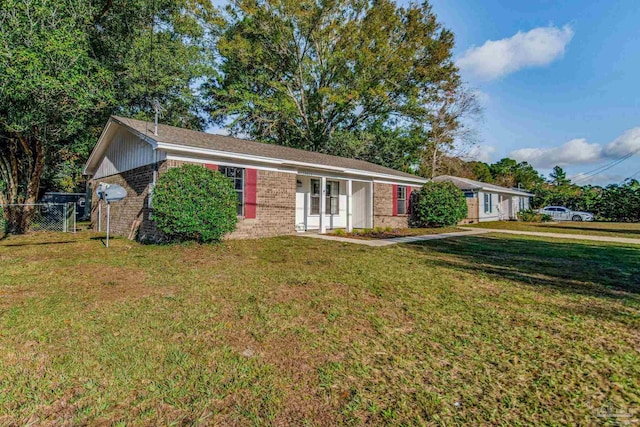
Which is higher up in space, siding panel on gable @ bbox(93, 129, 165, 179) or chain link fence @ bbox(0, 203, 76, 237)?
siding panel on gable @ bbox(93, 129, 165, 179)

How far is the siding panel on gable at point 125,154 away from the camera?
34.0 feet

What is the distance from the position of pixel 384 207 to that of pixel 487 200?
1420 centimetres

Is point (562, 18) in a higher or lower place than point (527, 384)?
higher

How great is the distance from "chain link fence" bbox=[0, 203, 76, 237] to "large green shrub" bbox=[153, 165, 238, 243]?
22.4ft

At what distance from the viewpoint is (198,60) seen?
63.9 ft

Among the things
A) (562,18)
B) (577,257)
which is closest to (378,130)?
(562,18)

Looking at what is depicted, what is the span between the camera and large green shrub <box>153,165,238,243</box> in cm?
823

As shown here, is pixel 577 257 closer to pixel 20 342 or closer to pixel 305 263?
pixel 305 263

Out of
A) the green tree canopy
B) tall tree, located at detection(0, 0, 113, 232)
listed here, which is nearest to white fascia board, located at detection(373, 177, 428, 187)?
tall tree, located at detection(0, 0, 113, 232)

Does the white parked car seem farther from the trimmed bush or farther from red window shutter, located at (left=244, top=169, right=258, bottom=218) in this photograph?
red window shutter, located at (left=244, top=169, right=258, bottom=218)

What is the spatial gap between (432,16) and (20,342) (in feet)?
95.2

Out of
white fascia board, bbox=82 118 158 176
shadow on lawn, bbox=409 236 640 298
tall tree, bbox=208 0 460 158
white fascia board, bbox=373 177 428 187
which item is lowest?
shadow on lawn, bbox=409 236 640 298

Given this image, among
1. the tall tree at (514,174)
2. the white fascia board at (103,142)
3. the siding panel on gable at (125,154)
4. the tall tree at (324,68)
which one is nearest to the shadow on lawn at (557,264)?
the white fascia board at (103,142)

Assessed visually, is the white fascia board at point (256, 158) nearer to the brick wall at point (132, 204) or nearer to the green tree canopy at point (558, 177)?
the brick wall at point (132, 204)
